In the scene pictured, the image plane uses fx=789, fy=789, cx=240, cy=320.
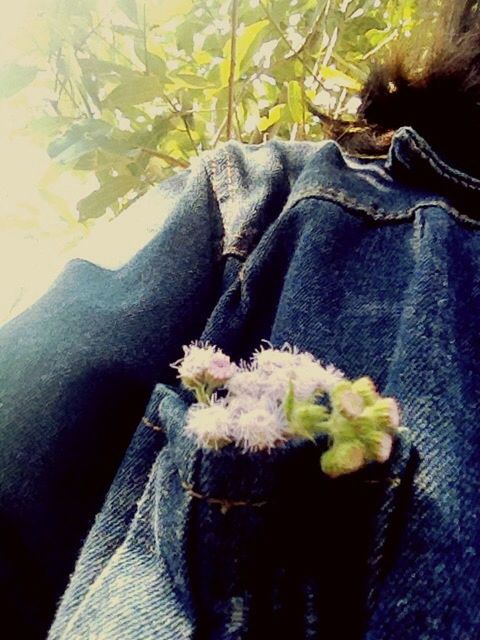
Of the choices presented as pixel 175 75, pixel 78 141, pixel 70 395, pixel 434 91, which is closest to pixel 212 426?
pixel 70 395

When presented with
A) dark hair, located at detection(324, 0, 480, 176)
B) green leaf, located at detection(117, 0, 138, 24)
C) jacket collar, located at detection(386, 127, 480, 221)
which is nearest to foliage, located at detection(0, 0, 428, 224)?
green leaf, located at detection(117, 0, 138, 24)

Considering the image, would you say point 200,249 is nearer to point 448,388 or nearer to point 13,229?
point 448,388

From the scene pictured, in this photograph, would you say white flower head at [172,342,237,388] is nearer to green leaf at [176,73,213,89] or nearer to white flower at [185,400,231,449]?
white flower at [185,400,231,449]

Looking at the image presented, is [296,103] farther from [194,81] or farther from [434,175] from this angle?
[434,175]

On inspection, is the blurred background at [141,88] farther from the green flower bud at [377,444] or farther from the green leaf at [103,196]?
the green flower bud at [377,444]

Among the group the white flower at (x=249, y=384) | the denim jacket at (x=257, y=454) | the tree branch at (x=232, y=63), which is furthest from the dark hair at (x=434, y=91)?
the white flower at (x=249, y=384)

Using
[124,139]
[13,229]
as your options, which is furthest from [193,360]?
[13,229]

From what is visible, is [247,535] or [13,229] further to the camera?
[13,229]
